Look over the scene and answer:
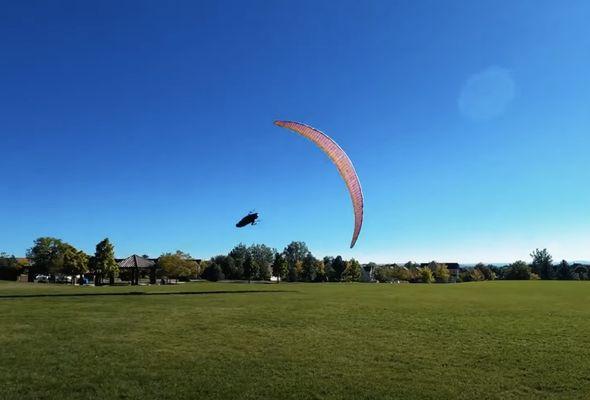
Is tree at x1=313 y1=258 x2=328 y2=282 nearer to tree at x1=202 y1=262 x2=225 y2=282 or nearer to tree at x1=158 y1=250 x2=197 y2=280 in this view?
tree at x1=202 y1=262 x2=225 y2=282

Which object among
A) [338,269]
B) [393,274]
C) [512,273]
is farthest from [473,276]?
[338,269]

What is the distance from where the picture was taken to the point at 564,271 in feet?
490

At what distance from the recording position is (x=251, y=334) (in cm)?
1833

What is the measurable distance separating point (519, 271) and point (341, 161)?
448 feet

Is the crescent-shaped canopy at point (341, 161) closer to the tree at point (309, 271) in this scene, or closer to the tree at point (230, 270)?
the tree at point (309, 271)

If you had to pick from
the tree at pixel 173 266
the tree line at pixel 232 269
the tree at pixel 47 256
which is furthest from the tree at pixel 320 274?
the tree at pixel 47 256

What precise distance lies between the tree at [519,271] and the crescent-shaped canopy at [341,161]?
135 metres

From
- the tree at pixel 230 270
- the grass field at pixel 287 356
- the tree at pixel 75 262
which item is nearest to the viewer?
the grass field at pixel 287 356

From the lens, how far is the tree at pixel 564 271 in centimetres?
14841

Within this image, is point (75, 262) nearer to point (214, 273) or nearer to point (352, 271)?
point (214, 273)

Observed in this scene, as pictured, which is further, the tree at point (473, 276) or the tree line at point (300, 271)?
the tree at point (473, 276)

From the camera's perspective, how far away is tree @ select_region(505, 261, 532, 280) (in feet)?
457

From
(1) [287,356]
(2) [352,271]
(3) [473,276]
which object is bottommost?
(3) [473,276]

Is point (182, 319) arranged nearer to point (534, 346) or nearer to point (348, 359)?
point (348, 359)
